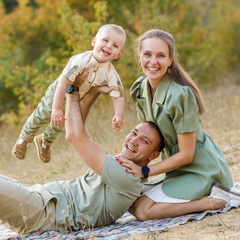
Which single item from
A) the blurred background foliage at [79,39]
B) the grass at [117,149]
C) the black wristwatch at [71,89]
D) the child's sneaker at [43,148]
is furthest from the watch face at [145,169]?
the blurred background foliage at [79,39]

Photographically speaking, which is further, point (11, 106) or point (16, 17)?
point (16, 17)

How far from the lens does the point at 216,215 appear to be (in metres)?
4.86

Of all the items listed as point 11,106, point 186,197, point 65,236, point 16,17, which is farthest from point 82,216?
point 16,17

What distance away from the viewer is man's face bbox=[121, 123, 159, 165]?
4.96 meters

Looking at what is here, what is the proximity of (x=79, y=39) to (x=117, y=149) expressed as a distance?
560 cm

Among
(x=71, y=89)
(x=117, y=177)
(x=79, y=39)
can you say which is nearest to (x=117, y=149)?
(x=71, y=89)

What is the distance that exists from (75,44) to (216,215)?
9575 mm

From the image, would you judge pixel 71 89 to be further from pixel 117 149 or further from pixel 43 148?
pixel 117 149

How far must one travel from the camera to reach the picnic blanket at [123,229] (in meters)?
4.70

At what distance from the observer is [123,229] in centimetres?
491

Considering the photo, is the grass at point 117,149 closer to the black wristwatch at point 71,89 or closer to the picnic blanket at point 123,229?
the picnic blanket at point 123,229

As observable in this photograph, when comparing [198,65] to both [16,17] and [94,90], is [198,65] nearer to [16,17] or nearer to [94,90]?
[16,17]

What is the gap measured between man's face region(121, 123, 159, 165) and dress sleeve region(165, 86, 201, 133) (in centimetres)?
19

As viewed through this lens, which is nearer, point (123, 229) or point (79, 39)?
point (123, 229)
